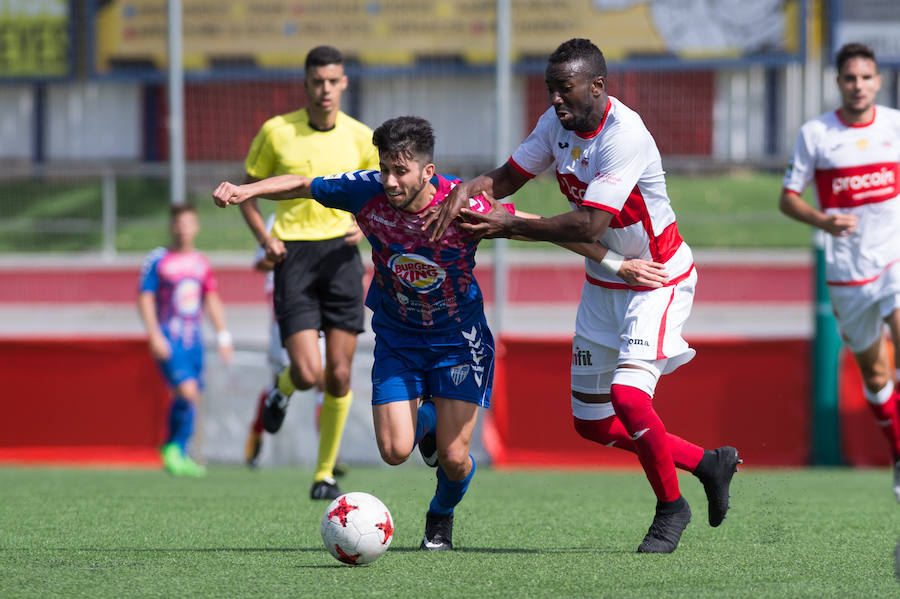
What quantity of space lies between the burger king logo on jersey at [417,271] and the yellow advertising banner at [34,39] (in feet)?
34.1

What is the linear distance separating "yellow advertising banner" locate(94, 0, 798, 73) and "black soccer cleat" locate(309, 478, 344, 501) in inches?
177

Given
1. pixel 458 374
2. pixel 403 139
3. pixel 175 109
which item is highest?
pixel 175 109

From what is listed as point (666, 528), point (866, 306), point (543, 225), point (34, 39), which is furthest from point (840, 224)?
point (34, 39)

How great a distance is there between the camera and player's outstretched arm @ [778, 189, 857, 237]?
283 inches

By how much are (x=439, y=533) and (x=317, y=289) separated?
7.62ft

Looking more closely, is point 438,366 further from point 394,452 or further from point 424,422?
point 394,452

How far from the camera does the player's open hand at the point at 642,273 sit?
207 inches

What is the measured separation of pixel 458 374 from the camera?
5.40 metres

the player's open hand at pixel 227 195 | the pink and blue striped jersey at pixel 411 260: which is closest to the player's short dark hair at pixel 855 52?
the pink and blue striped jersey at pixel 411 260

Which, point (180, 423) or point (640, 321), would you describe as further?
point (180, 423)

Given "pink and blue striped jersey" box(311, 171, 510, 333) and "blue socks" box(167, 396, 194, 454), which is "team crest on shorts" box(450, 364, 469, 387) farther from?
"blue socks" box(167, 396, 194, 454)

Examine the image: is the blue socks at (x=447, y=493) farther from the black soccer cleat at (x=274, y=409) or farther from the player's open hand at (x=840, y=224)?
the player's open hand at (x=840, y=224)

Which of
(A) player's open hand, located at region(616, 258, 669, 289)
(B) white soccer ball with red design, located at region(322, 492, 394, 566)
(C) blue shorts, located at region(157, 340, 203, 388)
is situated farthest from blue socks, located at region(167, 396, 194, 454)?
(A) player's open hand, located at region(616, 258, 669, 289)

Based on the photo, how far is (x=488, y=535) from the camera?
5.78 meters
